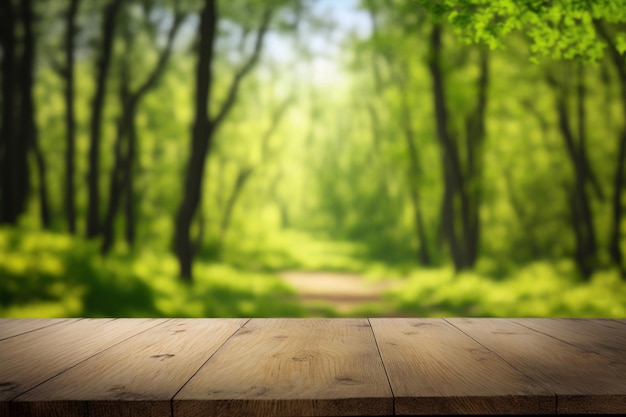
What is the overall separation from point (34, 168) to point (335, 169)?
13.0 ft

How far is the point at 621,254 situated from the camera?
280 inches

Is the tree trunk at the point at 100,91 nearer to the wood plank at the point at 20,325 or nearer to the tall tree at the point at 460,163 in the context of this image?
the tall tree at the point at 460,163

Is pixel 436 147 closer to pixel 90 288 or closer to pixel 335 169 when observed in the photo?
pixel 335 169

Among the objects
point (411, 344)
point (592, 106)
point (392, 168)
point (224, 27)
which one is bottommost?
point (411, 344)

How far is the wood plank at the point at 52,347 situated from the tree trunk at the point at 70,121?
5.41m

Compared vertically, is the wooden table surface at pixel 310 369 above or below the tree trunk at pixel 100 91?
below

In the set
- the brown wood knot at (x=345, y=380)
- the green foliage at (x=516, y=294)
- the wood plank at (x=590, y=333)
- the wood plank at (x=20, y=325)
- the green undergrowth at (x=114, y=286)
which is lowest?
the green foliage at (x=516, y=294)

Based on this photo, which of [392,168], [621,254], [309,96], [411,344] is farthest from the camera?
[392,168]

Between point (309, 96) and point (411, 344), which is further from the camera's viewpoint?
point (309, 96)

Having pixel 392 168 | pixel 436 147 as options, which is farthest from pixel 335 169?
pixel 436 147

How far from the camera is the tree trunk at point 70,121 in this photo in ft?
22.8

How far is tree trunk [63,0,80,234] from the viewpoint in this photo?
273 inches

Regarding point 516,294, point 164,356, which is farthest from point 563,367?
point 516,294

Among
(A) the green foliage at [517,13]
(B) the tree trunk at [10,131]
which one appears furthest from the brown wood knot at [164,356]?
(B) the tree trunk at [10,131]
